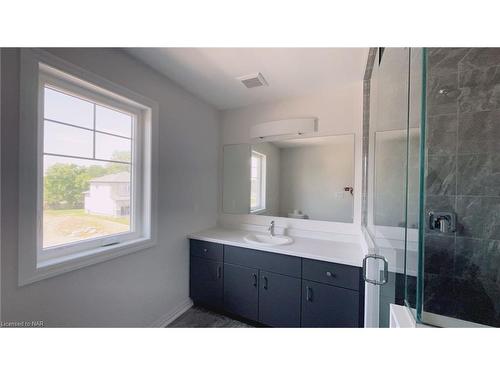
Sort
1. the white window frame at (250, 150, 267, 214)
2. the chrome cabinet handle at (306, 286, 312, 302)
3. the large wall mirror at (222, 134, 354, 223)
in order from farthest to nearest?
the white window frame at (250, 150, 267, 214) → the large wall mirror at (222, 134, 354, 223) → the chrome cabinet handle at (306, 286, 312, 302)

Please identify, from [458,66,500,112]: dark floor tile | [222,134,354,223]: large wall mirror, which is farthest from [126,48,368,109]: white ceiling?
[458,66,500,112]: dark floor tile

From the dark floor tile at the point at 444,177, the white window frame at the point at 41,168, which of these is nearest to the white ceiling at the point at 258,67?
the white window frame at the point at 41,168

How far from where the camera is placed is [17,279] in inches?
37.0

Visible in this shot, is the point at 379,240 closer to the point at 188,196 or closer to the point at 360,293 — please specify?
the point at 360,293

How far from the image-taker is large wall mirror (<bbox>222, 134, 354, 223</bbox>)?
187cm

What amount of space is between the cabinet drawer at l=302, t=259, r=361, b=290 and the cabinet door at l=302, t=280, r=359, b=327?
0.04 metres

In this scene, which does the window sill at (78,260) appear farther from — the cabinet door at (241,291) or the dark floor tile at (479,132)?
the dark floor tile at (479,132)

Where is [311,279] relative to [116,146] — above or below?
below

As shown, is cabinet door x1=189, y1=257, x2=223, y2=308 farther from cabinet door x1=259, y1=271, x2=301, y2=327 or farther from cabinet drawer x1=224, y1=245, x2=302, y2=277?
cabinet door x1=259, y1=271, x2=301, y2=327

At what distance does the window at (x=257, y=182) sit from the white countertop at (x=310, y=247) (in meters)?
0.38

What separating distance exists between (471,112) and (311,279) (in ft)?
5.07

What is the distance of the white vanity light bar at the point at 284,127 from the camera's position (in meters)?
1.98

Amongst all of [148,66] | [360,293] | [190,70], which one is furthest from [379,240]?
[148,66]
